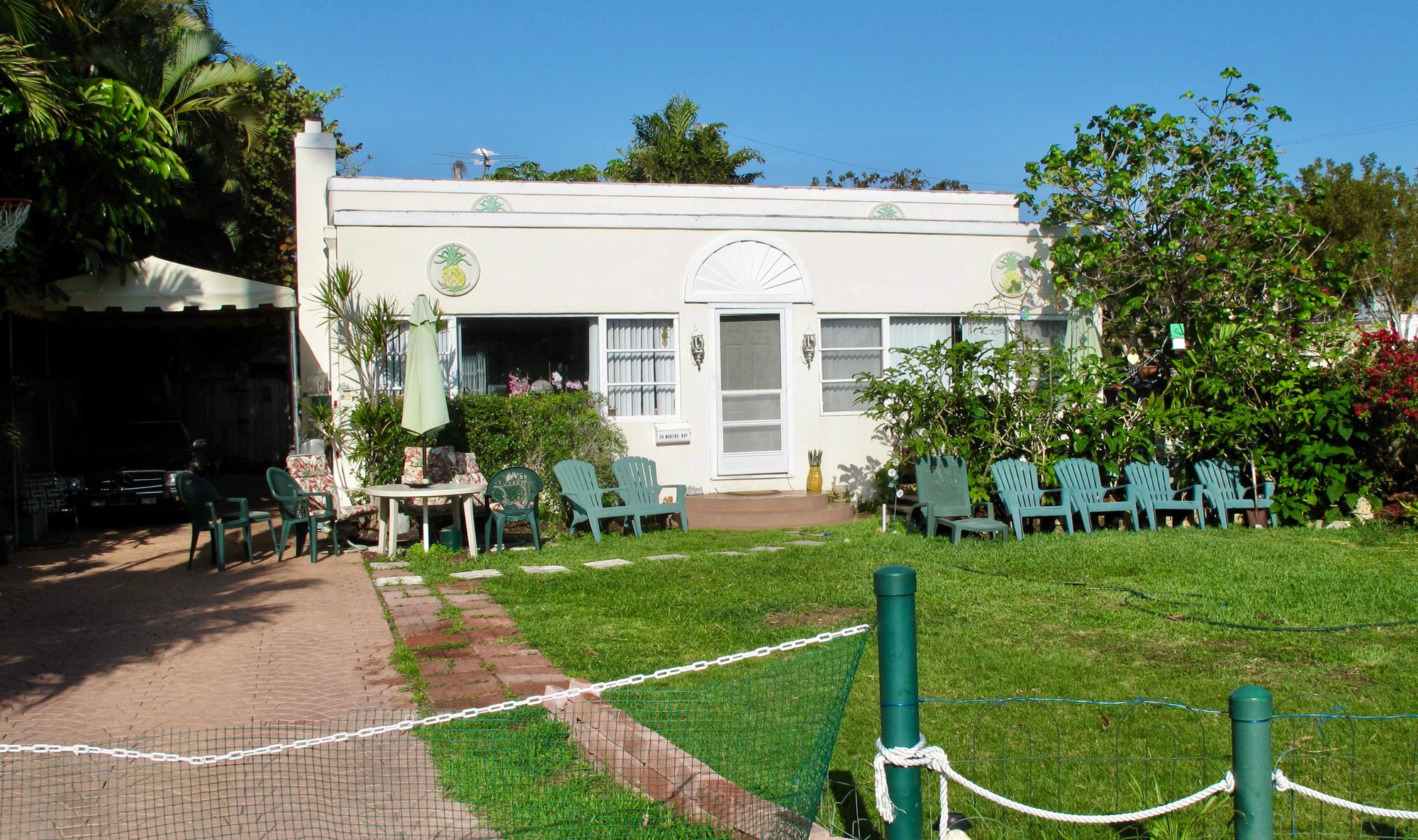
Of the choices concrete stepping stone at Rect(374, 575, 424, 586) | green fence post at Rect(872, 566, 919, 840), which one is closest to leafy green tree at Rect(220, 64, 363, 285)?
concrete stepping stone at Rect(374, 575, 424, 586)

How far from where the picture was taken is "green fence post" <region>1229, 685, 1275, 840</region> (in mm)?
2734

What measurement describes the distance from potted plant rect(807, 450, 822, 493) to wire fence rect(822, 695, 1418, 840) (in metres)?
7.97

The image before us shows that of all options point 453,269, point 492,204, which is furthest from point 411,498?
point 492,204

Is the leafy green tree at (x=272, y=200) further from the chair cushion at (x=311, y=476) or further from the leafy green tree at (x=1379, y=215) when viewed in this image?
the leafy green tree at (x=1379, y=215)

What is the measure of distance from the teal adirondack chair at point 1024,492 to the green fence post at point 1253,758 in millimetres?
8574

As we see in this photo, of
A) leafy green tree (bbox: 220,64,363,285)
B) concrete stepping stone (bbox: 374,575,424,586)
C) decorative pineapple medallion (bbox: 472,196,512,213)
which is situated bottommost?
concrete stepping stone (bbox: 374,575,424,586)

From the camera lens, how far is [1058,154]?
1380 centimetres

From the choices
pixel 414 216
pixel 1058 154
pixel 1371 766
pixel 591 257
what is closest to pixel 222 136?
pixel 414 216

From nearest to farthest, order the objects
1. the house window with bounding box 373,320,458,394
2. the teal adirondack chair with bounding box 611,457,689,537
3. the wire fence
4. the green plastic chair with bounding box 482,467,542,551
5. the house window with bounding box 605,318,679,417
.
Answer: the wire fence → the green plastic chair with bounding box 482,467,542,551 → the teal adirondack chair with bounding box 611,457,689,537 → the house window with bounding box 373,320,458,394 → the house window with bounding box 605,318,679,417

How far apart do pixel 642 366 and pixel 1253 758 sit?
11.0 m

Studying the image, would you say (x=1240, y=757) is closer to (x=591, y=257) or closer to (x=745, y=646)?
(x=745, y=646)

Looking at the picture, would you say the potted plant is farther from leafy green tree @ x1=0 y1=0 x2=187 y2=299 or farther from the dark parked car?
leafy green tree @ x1=0 y1=0 x2=187 y2=299

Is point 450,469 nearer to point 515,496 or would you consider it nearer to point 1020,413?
point 515,496

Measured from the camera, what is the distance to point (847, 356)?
46.0ft
